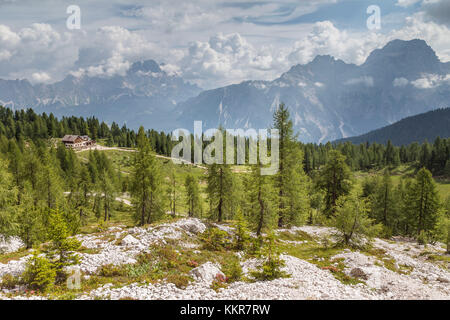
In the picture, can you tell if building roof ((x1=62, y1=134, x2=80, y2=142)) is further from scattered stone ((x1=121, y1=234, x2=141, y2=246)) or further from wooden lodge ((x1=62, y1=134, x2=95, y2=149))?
scattered stone ((x1=121, y1=234, x2=141, y2=246))

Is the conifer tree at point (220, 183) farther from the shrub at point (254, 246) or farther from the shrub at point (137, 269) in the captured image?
the shrub at point (137, 269)

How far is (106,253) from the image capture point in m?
20.4

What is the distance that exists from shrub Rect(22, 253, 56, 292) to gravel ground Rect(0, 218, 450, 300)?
1.63 metres

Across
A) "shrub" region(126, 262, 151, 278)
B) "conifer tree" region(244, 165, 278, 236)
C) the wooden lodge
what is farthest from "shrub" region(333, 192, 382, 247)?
the wooden lodge

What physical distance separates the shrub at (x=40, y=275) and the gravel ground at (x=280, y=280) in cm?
163

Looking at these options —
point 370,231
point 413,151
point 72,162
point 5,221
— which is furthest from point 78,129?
point 413,151

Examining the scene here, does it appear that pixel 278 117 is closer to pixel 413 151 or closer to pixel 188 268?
pixel 188 268

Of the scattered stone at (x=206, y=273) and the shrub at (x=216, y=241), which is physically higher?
the scattered stone at (x=206, y=273)

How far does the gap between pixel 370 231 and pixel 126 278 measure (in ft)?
78.1

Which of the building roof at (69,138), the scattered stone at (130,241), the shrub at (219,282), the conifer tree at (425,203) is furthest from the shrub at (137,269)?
the building roof at (69,138)

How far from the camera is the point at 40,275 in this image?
14.7 meters

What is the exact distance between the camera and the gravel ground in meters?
14.7

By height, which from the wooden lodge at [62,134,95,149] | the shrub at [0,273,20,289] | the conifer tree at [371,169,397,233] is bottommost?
the conifer tree at [371,169,397,233]

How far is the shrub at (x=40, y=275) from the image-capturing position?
48.4 ft
